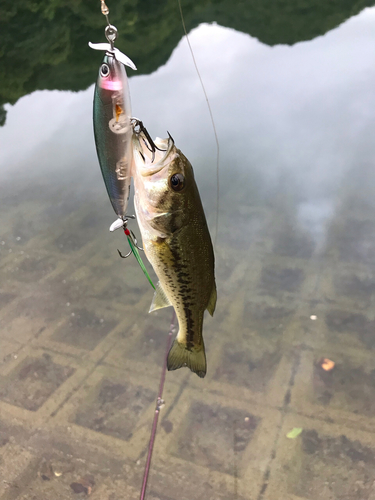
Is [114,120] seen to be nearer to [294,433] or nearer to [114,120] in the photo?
[114,120]

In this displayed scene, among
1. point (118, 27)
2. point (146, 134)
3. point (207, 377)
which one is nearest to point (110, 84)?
point (146, 134)

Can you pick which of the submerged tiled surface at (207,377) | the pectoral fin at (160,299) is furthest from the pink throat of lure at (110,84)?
the submerged tiled surface at (207,377)

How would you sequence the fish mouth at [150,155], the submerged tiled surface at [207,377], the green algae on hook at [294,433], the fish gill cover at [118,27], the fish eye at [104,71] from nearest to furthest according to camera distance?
the fish eye at [104,71], the fish mouth at [150,155], the submerged tiled surface at [207,377], the green algae on hook at [294,433], the fish gill cover at [118,27]

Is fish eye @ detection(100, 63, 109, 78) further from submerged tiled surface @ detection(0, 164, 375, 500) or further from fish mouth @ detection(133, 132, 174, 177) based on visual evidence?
submerged tiled surface @ detection(0, 164, 375, 500)

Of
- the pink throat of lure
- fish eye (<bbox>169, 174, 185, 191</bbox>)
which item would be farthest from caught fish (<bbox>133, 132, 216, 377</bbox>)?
the pink throat of lure

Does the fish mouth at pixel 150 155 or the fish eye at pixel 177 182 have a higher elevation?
the fish mouth at pixel 150 155

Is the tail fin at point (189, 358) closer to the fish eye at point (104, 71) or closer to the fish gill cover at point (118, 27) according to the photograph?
the fish eye at point (104, 71)

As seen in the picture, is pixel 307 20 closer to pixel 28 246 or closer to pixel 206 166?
pixel 206 166
